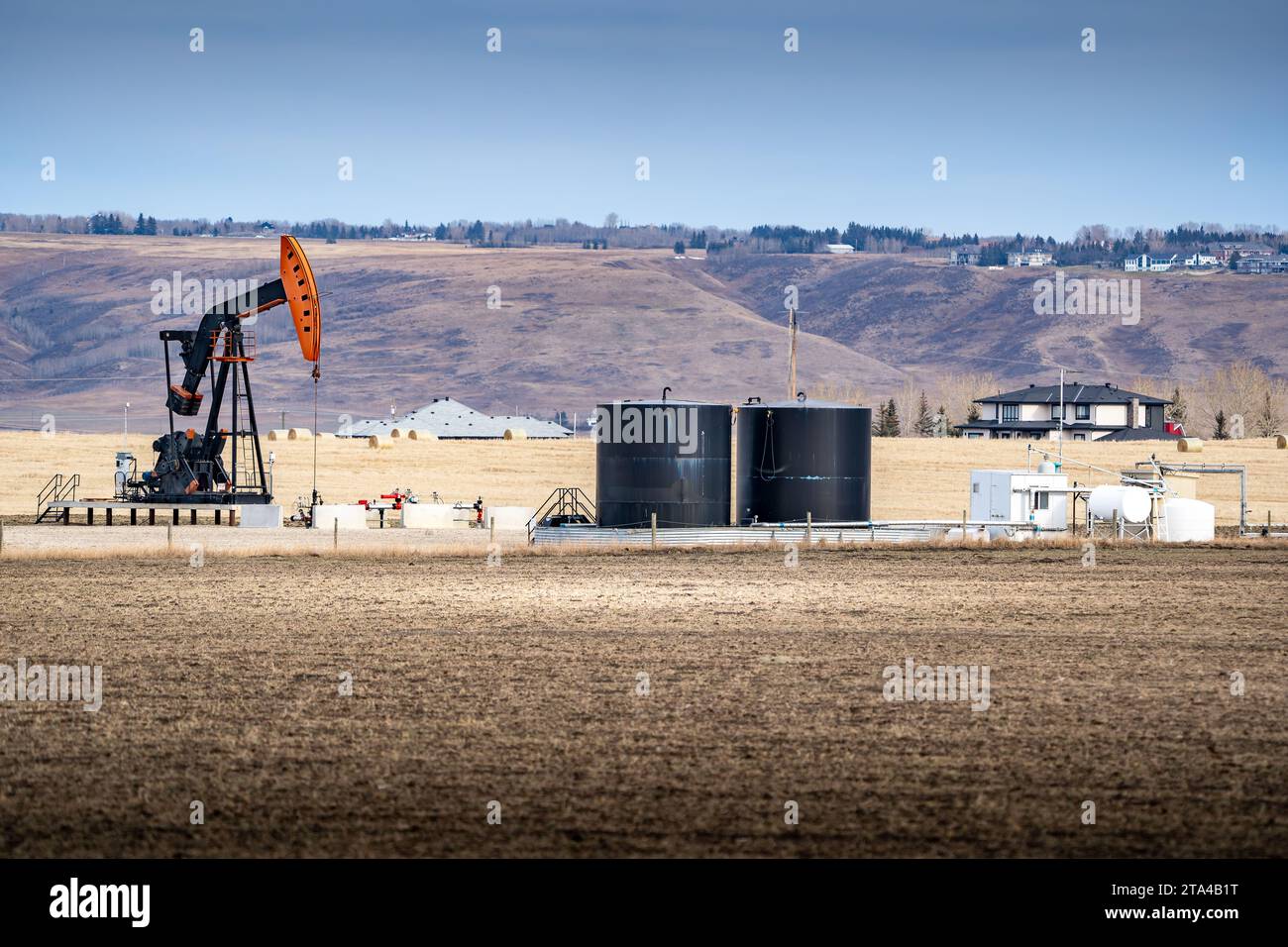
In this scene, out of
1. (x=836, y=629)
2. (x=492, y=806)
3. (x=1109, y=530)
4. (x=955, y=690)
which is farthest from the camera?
(x=1109, y=530)

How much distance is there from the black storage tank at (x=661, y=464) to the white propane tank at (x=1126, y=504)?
10.9m

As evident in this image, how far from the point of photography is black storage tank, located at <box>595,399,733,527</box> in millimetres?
45094

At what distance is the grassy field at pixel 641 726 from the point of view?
1255 cm

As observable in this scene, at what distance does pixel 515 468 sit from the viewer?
3270 inches

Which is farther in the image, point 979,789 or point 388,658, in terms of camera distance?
point 388,658

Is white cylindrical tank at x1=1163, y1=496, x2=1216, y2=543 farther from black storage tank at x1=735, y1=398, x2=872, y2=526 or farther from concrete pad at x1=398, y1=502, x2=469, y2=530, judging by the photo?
concrete pad at x1=398, y1=502, x2=469, y2=530

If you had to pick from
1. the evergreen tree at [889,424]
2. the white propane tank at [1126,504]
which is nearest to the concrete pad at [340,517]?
the white propane tank at [1126,504]

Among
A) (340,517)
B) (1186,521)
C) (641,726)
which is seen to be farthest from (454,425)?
(641,726)

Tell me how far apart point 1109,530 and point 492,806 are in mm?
37533

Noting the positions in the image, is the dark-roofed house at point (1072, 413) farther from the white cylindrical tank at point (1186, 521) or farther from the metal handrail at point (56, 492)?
the white cylindrical tank at point (1186, 521)

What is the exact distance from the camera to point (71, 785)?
46.0 ft
